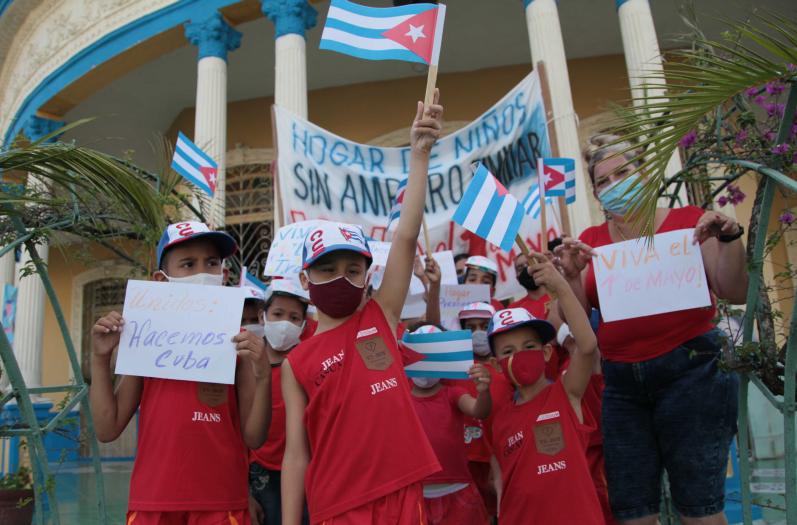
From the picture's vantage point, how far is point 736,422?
2.42 m

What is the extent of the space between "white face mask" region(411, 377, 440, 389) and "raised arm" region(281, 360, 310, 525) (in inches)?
46.8

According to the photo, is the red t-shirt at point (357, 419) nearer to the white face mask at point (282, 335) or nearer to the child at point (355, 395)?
the child at point (355, 395)

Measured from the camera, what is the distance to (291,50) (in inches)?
380

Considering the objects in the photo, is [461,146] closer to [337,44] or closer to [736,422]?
[337,44]

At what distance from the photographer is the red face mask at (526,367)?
2826mm

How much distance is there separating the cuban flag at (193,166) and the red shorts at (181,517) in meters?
3.99

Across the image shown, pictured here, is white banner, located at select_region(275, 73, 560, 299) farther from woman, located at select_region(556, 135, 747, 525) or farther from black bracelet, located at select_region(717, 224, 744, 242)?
black bracelet, located at select_region(717, 224, 744, 242)

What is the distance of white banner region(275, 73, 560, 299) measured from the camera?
6.10m

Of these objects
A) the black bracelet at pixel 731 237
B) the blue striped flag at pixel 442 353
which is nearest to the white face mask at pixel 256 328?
the blue striped flag at pixel 442 353

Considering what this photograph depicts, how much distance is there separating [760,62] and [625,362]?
121cm

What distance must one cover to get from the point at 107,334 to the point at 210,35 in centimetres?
920

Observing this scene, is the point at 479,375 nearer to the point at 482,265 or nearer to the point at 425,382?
the point at 425,382

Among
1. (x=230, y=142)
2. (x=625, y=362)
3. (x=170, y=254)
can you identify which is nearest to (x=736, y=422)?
(x=625, y=362)

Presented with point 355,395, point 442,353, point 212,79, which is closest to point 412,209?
point 355,395
